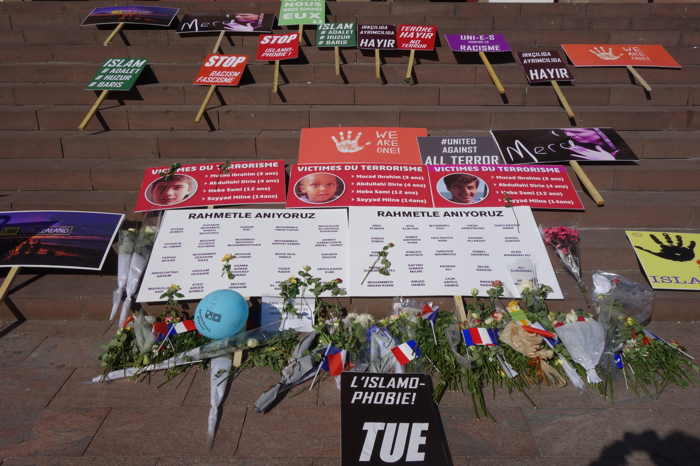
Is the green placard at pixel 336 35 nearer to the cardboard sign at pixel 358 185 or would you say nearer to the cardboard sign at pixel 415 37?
the cardboard sign at pixel 415 37

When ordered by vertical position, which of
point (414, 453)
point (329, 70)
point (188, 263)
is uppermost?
point (329, 70)

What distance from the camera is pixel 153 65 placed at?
22.8ft

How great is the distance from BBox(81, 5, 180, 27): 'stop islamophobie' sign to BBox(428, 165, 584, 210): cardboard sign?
5811 mm

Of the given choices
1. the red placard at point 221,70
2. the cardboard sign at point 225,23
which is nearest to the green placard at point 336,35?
the cardboard sign at point 225,23

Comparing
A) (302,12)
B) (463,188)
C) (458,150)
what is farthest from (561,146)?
(302,12)

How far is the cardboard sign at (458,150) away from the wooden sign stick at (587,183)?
2.67ft

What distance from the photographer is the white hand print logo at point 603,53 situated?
701 centimetres

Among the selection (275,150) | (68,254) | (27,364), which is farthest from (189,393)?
(275,150)

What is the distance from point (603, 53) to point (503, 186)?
13.4 ft

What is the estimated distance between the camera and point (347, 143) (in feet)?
17.5

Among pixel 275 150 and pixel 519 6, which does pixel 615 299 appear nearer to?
pixel 275 150

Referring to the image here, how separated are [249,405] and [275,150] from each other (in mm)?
3442

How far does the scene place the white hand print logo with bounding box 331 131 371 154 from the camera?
17.3 ft

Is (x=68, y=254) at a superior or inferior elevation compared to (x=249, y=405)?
superior
